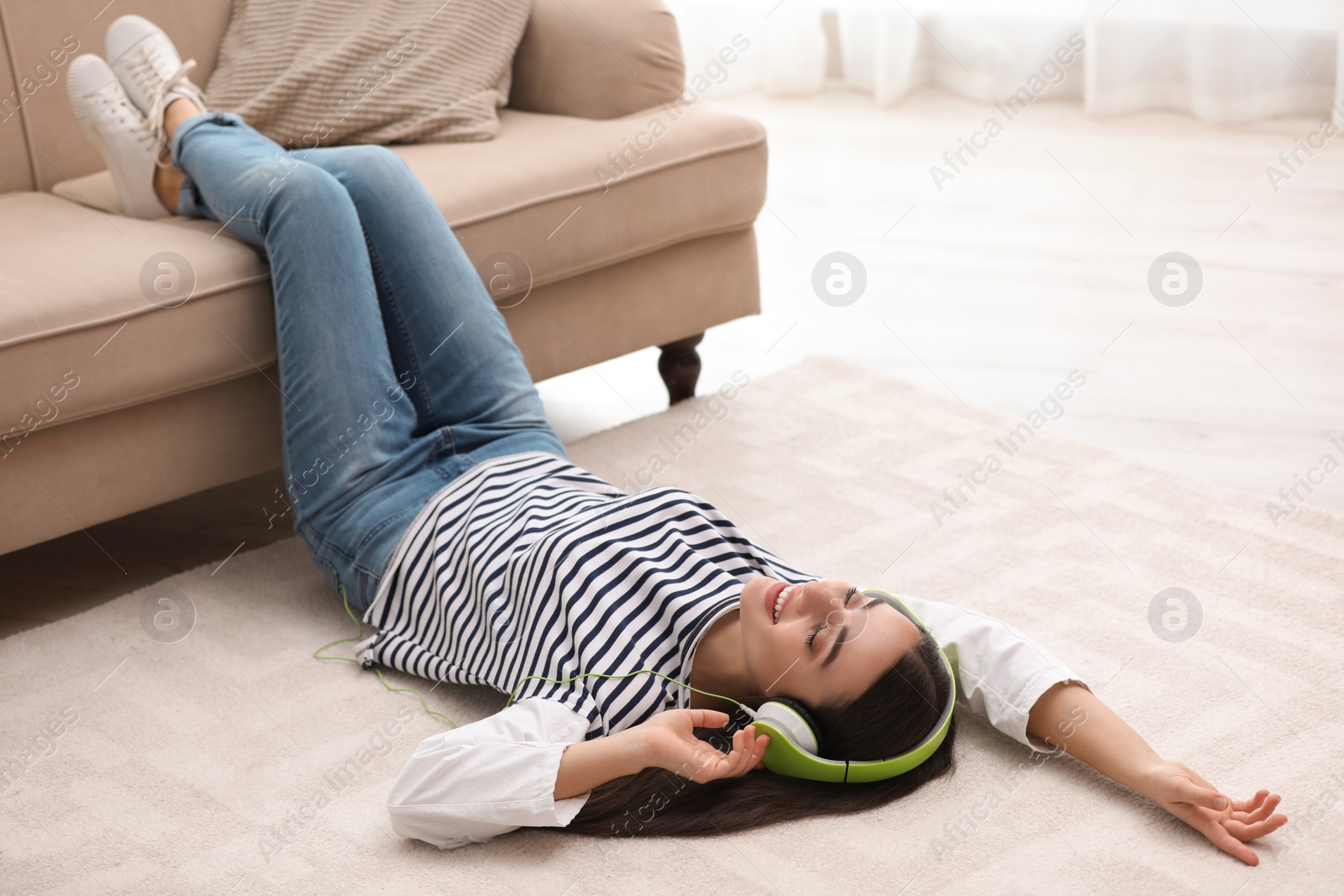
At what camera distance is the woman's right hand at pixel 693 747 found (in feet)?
3.58

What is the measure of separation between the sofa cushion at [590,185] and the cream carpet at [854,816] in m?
0.35

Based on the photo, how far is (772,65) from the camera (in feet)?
14.4

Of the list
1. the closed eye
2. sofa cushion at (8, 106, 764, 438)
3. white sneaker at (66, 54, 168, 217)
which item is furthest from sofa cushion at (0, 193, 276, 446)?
the closed eye

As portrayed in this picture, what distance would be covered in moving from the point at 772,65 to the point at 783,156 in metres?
0.73

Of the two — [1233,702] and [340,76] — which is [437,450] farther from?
[1233,702]

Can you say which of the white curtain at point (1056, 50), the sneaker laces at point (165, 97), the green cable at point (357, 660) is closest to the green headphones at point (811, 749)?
the green cable at point (357, 660)

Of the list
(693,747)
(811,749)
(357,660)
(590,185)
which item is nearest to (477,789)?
(693,747)

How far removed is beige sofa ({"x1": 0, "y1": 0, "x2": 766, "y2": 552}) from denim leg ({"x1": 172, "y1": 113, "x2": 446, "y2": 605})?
0.15ft

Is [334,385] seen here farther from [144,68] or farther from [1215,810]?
[1215,810]

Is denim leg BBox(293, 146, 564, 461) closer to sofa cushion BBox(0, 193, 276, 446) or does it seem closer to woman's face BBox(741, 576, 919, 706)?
sofa cushion BBox(0, 193, 276, 446)

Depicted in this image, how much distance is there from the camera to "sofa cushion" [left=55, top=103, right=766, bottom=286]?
70.6 inches

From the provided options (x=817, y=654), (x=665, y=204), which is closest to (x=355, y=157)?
(x=665, y=204)

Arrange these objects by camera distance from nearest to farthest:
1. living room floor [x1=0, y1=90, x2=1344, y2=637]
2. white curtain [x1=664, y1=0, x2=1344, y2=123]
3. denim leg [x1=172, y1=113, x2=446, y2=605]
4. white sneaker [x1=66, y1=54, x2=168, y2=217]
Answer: denim leg [x1=172, y1=113, x2=446, y2=605]
white sneaker [x1=66, y1=54, x2=168, y2=217]
living room floor [x1=0, y1=90, x2=1344, y2=637]
white curtain [x1=664, y1=0, x2=1344, y2=123]

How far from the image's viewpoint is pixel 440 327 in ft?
5.24
